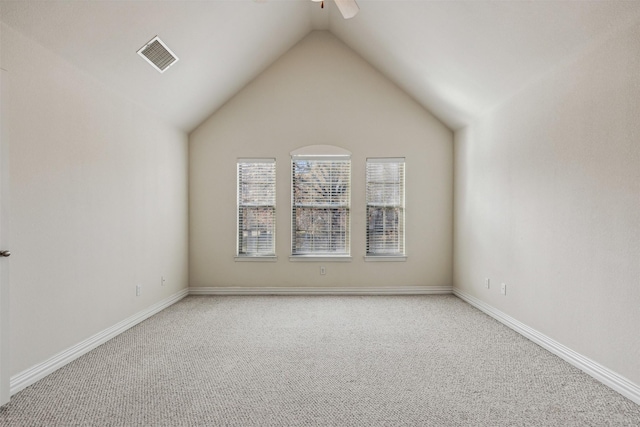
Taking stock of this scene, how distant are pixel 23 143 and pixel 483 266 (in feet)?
15.0

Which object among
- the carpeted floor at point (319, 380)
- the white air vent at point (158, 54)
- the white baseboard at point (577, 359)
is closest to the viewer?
the carpeted floor at point (319, 380)

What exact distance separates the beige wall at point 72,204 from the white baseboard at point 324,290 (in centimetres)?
100

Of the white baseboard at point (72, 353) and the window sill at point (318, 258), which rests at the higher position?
the window sill at point (318, 258)

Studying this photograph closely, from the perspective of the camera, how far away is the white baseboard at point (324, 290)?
5.31 metres

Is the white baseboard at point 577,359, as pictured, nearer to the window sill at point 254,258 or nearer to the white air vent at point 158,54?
the window sill at point 254,258

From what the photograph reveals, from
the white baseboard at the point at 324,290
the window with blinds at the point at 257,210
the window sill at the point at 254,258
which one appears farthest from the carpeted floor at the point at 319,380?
the window with blinds at the point at 257,210

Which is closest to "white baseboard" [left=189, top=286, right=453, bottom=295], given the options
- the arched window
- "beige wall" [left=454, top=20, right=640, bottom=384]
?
the arched window

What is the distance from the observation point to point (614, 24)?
2455mm

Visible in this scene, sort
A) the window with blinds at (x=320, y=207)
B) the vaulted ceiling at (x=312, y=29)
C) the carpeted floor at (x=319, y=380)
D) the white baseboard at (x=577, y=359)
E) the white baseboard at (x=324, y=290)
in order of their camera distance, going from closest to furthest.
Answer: the carpeted floor at (x=319, y=380)
the white baseboard at (x=577, y=359)
the vaulted ceiling at (x=312, y=29)
the white baseboard at (x=324, y=290)
the window with blinds at (x=320, y=207)

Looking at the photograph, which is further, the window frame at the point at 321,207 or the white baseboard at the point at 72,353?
the window frame at the point at 321,207

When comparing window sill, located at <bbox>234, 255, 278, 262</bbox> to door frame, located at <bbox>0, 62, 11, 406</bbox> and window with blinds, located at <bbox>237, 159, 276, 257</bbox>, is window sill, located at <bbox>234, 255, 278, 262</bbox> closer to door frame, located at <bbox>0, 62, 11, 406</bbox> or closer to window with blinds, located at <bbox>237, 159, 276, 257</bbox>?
window with blinds, located at <bbox>237, 159, 276, 257</bbox>

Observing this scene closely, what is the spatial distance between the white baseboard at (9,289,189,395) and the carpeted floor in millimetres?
68

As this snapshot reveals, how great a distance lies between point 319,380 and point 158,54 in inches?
126

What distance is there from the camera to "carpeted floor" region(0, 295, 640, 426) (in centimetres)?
211
